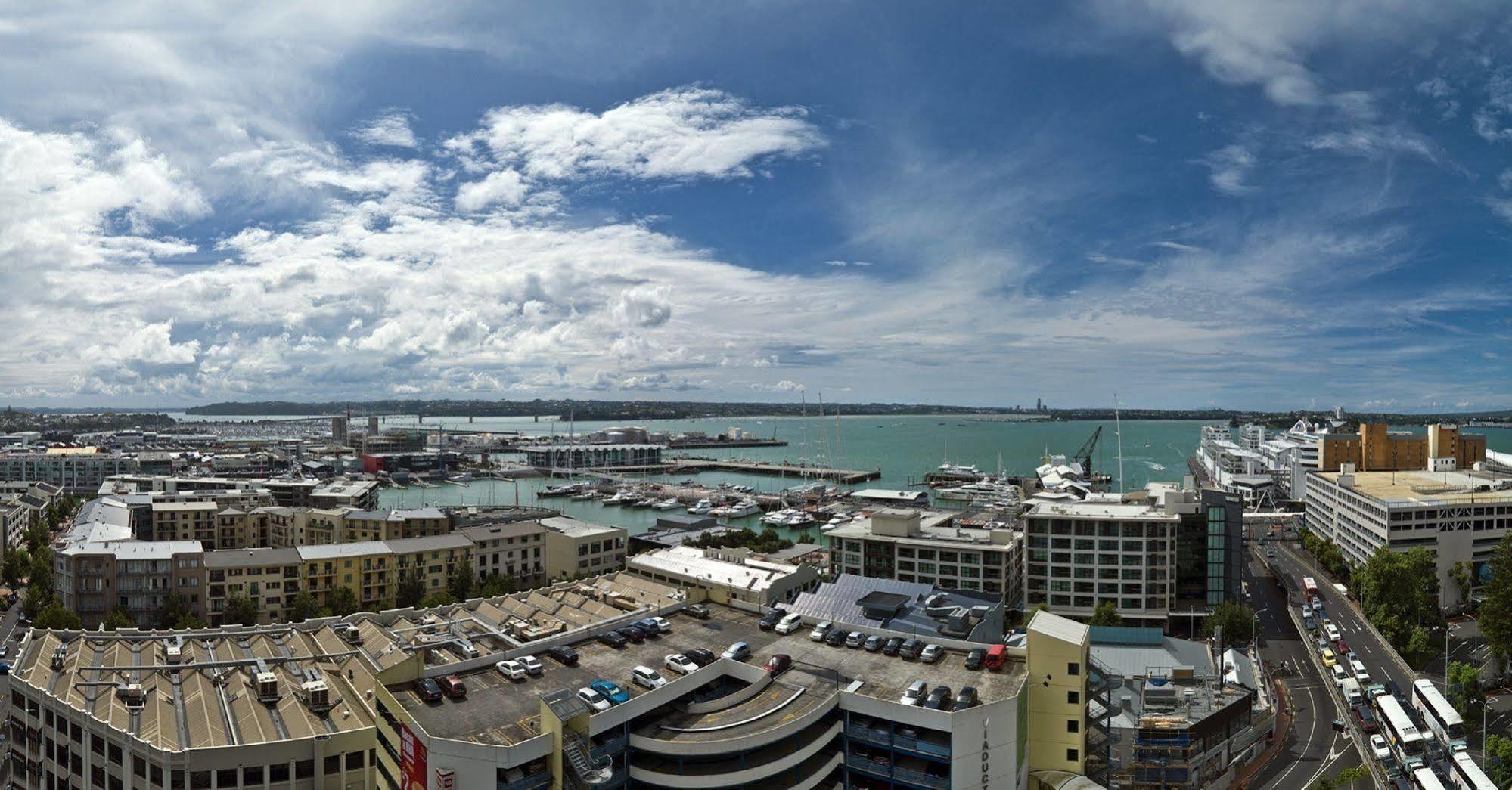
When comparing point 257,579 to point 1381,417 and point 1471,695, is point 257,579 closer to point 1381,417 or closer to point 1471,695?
point 1471,695

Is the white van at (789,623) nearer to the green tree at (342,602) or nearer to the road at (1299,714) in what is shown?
the road at (1299,714)

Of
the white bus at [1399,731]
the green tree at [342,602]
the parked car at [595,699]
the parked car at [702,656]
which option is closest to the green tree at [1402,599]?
the white bus at [1399,731]

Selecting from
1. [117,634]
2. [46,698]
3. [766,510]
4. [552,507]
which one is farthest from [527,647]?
[552,507]

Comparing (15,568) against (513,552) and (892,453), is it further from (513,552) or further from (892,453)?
(892,453)

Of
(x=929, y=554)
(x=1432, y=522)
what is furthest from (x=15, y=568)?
(x=1432, y=522)

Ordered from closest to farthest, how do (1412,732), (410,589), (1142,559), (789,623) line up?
(789,623), (1412,732), (1142,559), (410,589)

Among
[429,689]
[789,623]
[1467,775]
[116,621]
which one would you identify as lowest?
[1467,775]

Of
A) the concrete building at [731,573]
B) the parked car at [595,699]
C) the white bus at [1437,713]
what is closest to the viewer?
the parked car at [595,699]
